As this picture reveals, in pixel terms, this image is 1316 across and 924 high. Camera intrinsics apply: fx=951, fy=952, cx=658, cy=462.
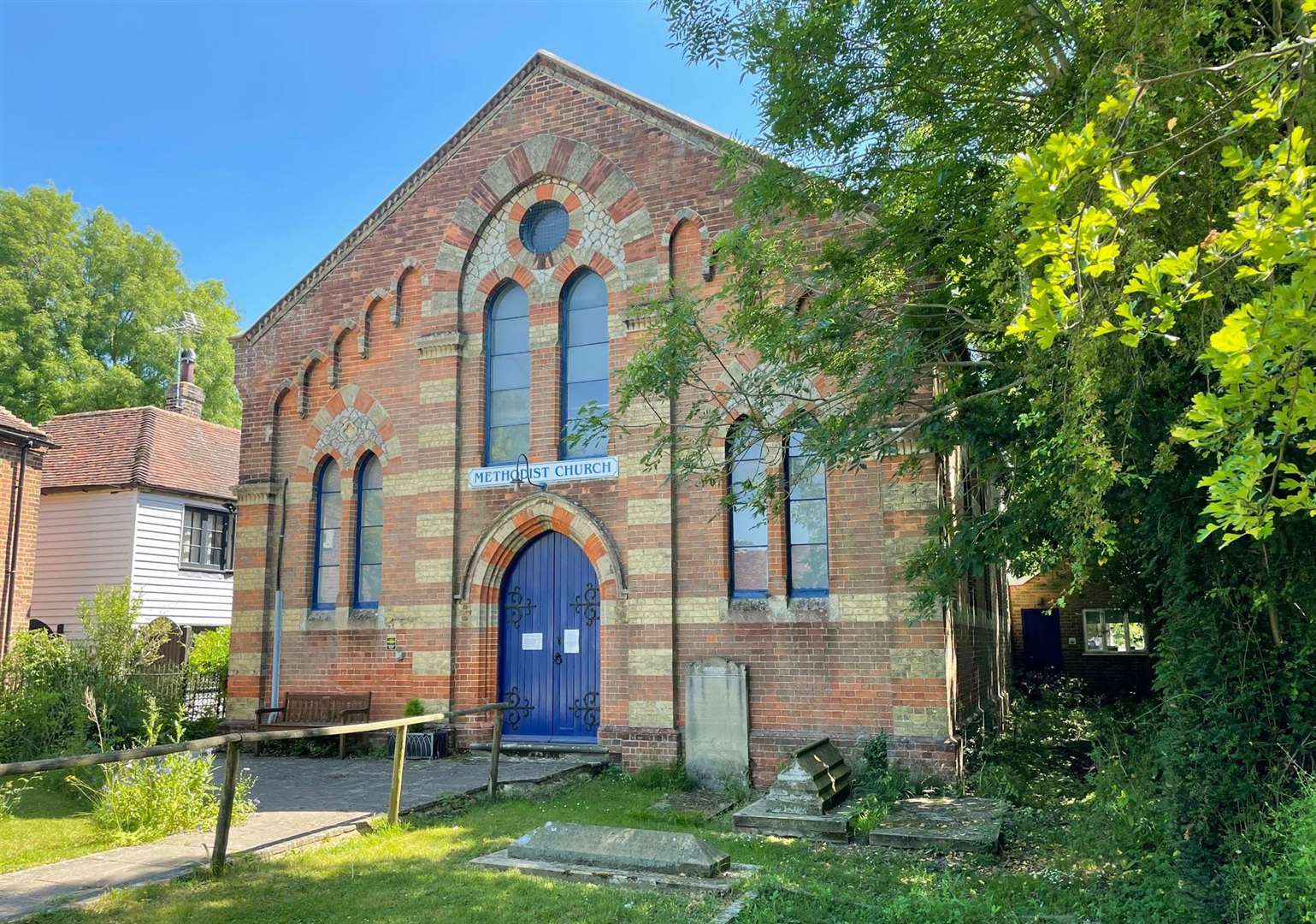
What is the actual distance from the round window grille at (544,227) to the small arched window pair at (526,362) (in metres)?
0.69

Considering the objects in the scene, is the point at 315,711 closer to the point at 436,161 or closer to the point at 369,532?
the point at 369,532

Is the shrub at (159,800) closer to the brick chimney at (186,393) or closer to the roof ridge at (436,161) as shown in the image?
the roof ridge at (436,161)

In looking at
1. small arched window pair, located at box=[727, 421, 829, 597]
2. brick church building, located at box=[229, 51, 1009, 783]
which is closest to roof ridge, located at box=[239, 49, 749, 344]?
brick church building, located at box=[229, 51, 1009, 783]

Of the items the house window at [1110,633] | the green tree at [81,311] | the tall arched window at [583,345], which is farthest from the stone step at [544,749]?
the green tree at [81,311]

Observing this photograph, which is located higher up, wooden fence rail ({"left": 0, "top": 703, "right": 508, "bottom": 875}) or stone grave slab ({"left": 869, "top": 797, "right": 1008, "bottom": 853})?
wooden fence rail ({"left": 0, "top": 703, "right": 508, "bottom": 875})

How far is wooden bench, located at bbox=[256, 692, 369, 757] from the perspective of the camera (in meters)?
14.3

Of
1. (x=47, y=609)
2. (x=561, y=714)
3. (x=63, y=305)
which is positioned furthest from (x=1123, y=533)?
(x=63, y=305)

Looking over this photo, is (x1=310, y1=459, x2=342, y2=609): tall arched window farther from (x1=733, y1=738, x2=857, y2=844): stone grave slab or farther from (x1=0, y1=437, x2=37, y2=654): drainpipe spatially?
(x1=733, y1=738, x2=857, y2=844): stone grave slab

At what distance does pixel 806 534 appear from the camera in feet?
41.3

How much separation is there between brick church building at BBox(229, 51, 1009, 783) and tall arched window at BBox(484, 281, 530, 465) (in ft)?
0.12

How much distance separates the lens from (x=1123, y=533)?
7.52 m

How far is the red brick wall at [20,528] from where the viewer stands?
16359mm

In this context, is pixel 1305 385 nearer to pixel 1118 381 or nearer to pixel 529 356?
pixel 1118 381

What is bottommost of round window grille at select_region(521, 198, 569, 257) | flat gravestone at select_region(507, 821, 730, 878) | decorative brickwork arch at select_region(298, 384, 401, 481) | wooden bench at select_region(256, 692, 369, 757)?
flat gravestone at select_region(507, 821, 730, 878)
